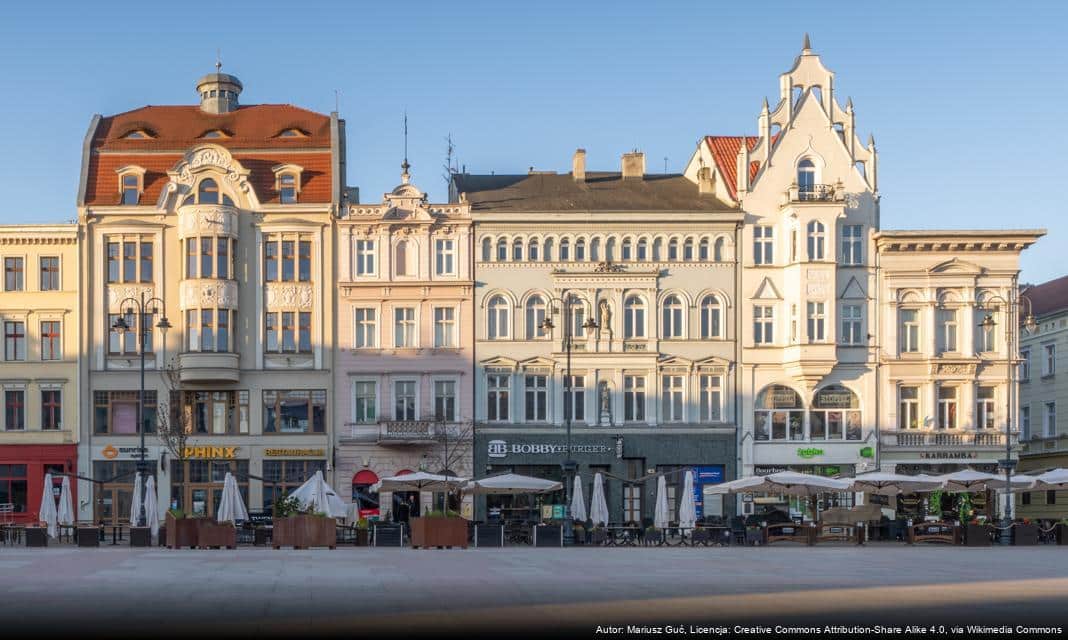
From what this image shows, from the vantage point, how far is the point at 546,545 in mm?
54281

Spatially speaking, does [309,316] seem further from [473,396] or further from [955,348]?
[955,348]

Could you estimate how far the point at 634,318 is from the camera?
69375 mm

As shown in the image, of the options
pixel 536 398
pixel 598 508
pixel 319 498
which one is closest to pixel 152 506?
pixel 319 498

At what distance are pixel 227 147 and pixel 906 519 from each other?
3195cm

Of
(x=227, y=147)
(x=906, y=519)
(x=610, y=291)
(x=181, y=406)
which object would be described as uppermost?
(x=227, y=147)

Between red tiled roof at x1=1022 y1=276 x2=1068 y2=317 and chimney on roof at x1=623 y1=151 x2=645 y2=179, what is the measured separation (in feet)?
65.9

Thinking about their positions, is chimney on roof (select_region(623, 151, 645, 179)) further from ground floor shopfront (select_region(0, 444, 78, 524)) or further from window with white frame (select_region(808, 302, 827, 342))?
ground floor shopfront (select_region(0, 444, 78, 524))

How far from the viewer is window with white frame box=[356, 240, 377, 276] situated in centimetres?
6881

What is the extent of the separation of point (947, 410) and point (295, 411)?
2777 centimetres

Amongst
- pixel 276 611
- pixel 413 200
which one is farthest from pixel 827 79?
pixel 276 611

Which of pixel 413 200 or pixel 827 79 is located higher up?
pixel 827 79

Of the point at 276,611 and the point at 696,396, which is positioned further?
the point at 696,396

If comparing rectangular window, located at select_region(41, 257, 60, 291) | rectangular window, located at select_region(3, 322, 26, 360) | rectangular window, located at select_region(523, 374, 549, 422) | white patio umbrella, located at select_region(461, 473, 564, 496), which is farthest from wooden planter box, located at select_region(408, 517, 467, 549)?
rectangular window, located at select_region(3, 322, 26, 360)

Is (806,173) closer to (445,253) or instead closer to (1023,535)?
(445,253)
